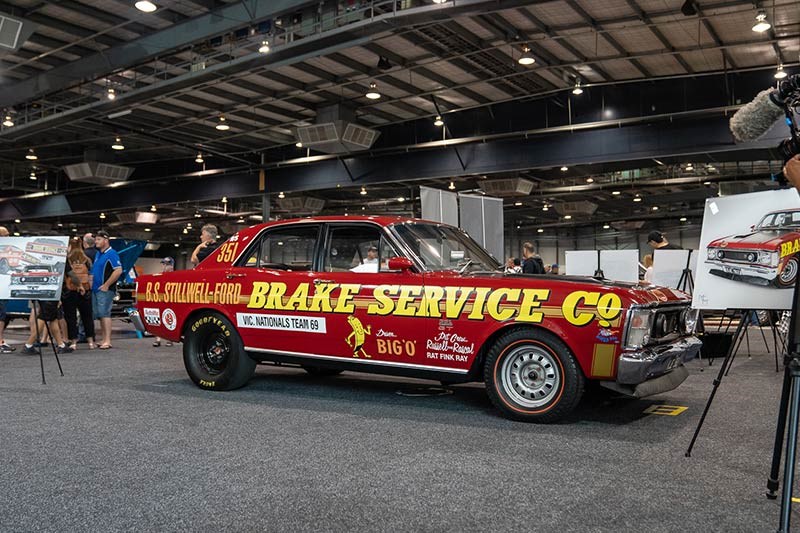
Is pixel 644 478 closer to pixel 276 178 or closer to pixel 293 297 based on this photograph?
pixel 293 297

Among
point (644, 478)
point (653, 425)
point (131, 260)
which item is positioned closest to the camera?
point (644, 478)

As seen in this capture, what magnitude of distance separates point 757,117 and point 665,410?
304 cm

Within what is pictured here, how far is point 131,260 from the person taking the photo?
15.5 m

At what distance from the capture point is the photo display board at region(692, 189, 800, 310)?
3430mm

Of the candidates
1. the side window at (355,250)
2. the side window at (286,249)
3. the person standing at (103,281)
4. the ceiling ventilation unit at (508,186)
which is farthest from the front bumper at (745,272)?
the ceiling ventilation unit at (508,186)

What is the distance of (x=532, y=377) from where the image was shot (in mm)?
4730

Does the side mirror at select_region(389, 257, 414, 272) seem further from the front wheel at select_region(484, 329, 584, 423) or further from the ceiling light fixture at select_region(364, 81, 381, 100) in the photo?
the ceiling light fixture at select_region(364, 81, 381, 100)

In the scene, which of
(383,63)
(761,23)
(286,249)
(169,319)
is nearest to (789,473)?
(286,249)

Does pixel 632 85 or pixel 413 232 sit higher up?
pixel 632 85

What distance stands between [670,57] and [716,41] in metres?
1.03

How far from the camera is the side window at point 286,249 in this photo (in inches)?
232

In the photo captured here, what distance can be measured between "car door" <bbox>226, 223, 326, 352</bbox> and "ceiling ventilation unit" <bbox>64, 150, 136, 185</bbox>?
15911mm

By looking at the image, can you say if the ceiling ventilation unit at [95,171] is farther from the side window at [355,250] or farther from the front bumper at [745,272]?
the front bumper at [745,272]

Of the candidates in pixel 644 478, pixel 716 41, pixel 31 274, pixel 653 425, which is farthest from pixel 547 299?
pixel 716 41
